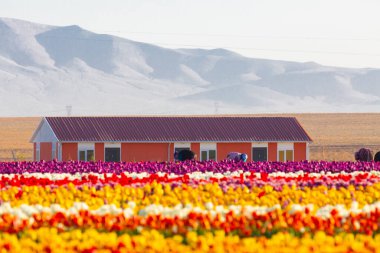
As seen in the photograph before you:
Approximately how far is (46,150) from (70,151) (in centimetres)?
417

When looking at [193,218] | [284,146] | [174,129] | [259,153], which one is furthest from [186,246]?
[284,146]

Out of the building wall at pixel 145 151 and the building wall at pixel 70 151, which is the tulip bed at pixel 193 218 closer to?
the building wall at pixel 70 151

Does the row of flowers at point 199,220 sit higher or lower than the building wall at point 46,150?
lower

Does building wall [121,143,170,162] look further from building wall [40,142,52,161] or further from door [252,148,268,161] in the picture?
door [252,148,268,161]

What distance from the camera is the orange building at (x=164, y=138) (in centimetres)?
6681

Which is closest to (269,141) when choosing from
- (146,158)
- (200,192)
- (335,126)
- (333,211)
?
(146,158)

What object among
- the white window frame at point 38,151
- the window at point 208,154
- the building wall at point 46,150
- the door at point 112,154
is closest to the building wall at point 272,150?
the window at point 208,154

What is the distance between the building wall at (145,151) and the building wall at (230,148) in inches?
137

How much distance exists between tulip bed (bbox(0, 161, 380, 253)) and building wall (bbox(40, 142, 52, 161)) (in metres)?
47.4

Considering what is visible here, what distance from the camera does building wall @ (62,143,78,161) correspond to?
65.5 metres

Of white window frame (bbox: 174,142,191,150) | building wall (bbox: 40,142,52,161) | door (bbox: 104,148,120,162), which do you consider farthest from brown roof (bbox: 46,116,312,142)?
building wall (bbox: 40,142,52,161)

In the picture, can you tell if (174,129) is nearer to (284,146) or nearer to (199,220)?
(284,146)

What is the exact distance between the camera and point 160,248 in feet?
36.3

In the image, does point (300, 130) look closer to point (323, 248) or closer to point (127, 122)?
point (127, 122)
